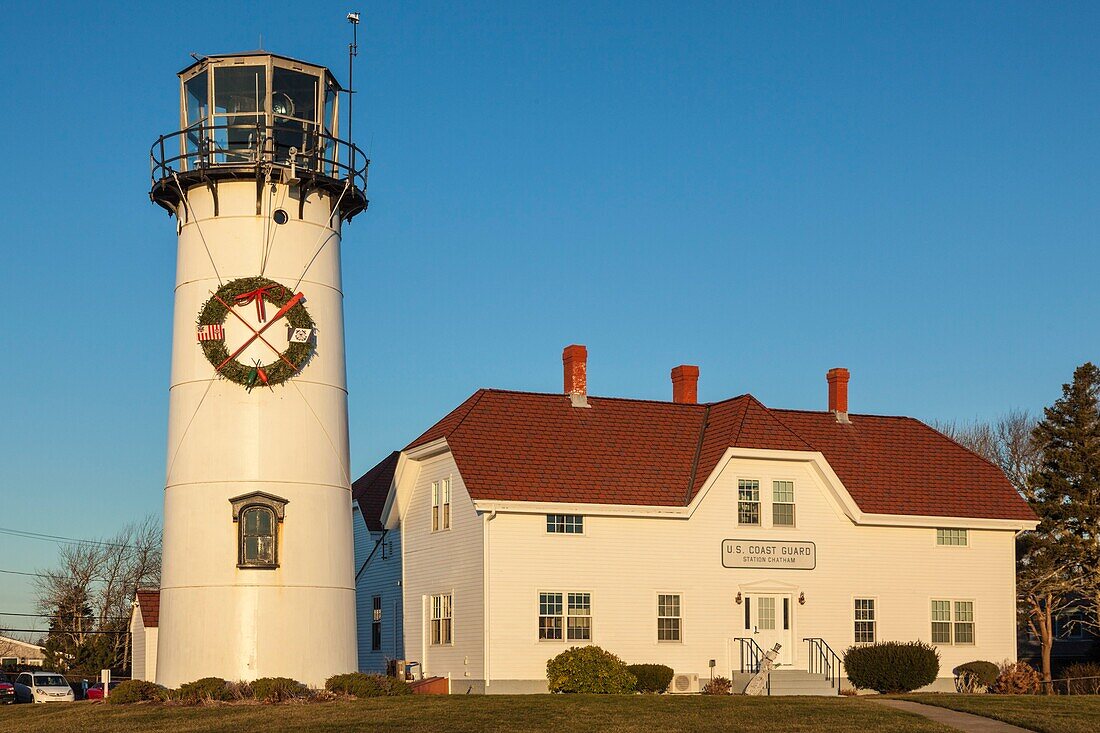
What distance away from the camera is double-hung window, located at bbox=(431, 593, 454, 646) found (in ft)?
119

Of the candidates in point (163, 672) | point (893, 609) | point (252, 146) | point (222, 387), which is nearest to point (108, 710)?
point (163, 672)

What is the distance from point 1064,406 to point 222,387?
98.7ft

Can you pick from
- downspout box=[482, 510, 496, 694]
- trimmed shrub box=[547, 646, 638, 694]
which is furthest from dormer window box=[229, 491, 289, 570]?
trimmed shrub box=[547, 646, 638, 694]

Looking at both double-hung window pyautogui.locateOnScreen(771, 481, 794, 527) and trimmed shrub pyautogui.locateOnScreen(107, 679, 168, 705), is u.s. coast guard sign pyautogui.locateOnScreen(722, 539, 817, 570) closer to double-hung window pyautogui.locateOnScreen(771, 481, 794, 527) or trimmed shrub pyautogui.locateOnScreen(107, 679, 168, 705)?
double-hung window pyautogui.locateOnScreen(771, 481, 794, 527)

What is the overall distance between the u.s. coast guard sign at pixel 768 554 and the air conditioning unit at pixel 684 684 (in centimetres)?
303

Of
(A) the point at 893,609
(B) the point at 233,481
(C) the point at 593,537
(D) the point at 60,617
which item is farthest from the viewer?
(D) the point at 60,617

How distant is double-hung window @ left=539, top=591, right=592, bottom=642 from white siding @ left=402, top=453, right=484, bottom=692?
5.22ft

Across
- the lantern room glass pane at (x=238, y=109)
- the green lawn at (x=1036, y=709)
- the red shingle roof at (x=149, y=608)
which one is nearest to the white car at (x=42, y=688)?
the red shingle roof at (x=149, y=608)

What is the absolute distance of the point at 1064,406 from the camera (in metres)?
48.5

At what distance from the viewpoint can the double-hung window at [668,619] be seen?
35938mm

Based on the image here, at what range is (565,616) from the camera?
34.9 metres

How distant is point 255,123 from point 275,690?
40.7 feet

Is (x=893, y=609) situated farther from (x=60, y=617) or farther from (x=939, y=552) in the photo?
(x=60, y=617)

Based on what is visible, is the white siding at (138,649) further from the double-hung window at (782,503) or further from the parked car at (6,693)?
the double-hung window at (782,503)
